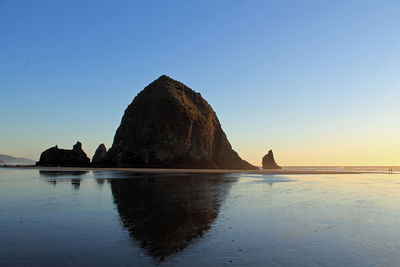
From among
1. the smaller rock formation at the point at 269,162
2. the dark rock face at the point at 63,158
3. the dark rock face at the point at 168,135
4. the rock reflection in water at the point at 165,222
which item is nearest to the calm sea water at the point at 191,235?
the rock reflection in water at the point at 165,222

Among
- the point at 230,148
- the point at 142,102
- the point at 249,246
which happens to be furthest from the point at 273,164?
the point at 249,246

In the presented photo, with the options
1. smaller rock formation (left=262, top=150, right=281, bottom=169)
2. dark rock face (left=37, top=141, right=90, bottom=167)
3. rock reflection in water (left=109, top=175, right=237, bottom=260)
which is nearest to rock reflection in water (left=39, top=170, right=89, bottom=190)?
rock reflection in water (left=109, top=175, right=237, bottom=260)

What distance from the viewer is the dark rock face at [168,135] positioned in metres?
89.7

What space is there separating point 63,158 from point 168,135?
41094mm

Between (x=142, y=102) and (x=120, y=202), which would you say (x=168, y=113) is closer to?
(x=142, y=102)

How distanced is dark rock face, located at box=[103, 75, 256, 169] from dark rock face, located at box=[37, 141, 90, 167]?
28.3ft

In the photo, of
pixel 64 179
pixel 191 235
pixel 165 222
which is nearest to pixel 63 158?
pixel 64 179

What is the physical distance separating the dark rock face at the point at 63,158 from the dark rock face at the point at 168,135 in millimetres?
8637

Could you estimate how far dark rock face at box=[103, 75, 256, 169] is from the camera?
3531 inches

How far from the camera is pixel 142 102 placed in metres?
102

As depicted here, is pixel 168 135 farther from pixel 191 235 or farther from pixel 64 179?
pixel 191 235

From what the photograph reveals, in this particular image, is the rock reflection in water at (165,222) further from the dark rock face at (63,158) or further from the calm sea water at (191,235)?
the dark rock face at (63,158)

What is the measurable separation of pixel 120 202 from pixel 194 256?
9.98 meters

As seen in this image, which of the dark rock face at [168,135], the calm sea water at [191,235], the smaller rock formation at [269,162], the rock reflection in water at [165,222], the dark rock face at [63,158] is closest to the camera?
the calm sea water at [191,235]
